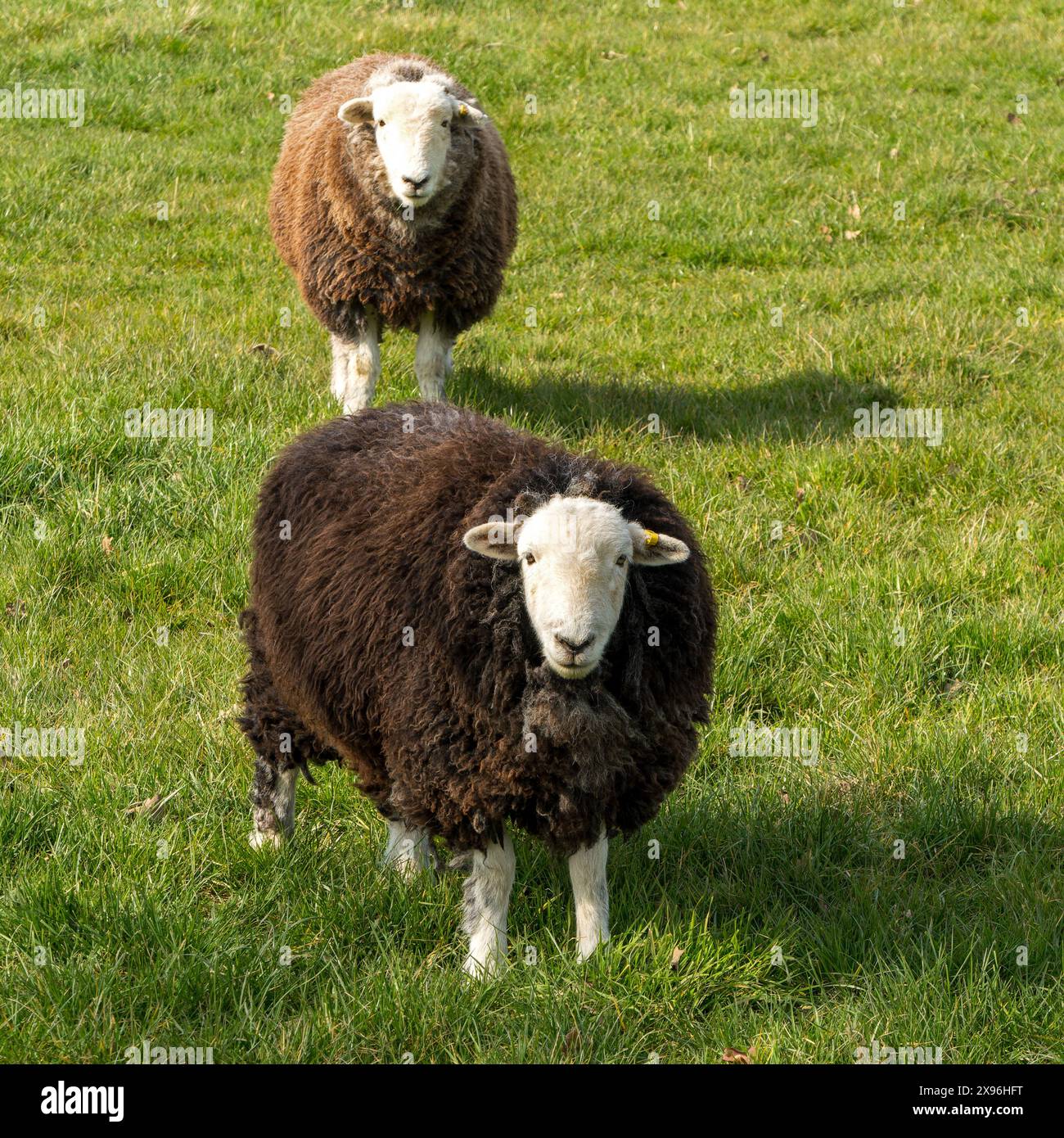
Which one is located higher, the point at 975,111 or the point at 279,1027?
the point at 975,111

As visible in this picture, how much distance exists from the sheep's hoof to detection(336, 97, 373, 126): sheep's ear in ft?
12.0

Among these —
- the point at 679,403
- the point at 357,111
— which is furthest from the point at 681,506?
the point at 357,111

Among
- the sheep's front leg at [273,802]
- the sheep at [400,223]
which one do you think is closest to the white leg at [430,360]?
the sheep at [400,223]

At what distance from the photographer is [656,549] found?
332cm

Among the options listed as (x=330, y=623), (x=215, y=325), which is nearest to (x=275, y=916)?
(x=330, y=623)

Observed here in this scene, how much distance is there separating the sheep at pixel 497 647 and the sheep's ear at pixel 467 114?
290 centimetres

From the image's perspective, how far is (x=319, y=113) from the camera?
7.22 m

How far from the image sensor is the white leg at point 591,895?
137 inches

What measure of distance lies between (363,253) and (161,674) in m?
2.53

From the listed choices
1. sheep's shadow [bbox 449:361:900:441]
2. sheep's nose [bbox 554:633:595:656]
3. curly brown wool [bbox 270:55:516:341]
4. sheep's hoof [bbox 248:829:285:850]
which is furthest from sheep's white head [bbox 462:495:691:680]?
curly brown wool [bbox 270:55:516:341]

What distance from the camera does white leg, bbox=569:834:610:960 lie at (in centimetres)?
349

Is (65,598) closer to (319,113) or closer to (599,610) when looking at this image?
(599,610)

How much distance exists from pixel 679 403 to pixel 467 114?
1.82 m

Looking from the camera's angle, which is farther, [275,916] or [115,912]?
[275,916]
